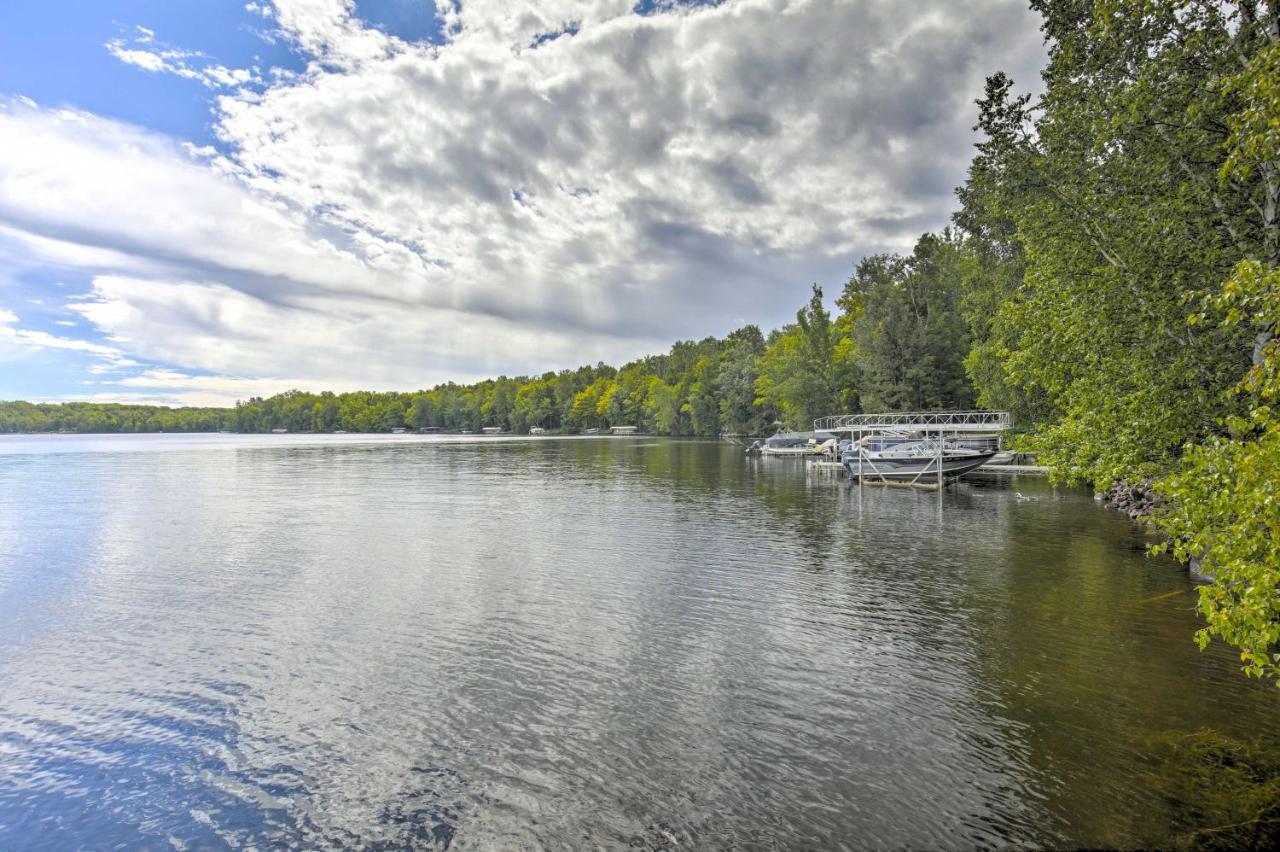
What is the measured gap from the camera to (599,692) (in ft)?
38.6

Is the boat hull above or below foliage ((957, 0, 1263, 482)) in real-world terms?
below

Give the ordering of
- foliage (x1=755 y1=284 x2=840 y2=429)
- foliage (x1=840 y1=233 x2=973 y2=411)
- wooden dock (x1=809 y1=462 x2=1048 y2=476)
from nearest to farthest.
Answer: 1. wooden dock (x1=809 y1=462 x2=1048 y2=476)
2. foliage (x1=840 y1=233 x2=973 y2=411)
3. foliage (x1=755 y1=284 x2=840 y2=429)

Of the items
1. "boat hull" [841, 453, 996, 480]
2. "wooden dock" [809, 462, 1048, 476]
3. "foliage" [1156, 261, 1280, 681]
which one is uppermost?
"foliage" [1156, 261, 1280, 681]

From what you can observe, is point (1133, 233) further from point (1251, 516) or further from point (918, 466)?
point (918, 466)

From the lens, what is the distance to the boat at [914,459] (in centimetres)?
4609

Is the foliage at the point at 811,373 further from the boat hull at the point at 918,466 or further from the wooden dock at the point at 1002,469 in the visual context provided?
the boat hull at the point at 918,466

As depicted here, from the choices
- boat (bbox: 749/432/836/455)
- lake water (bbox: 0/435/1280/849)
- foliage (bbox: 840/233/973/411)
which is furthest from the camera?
boat (bbox: 749/432/836/455)

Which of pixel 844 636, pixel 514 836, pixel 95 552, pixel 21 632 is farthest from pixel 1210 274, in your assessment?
pixel 95 552

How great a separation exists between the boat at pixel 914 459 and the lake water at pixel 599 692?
811 inches

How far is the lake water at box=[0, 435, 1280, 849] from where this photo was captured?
820cm

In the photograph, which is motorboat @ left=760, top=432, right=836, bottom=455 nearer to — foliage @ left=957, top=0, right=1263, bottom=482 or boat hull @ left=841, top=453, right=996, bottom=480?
boat hull @ left=841, top=453, right=996, bottom=480

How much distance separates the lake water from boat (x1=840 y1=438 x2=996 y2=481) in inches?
811

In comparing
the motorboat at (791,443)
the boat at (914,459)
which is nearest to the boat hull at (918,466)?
the boat at (914,459)

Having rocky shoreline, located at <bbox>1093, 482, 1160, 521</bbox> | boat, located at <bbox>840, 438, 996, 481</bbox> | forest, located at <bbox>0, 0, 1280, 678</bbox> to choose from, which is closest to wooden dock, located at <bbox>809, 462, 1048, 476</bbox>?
boat, located at <bbox>840, 438, 996, 481</bbox>
